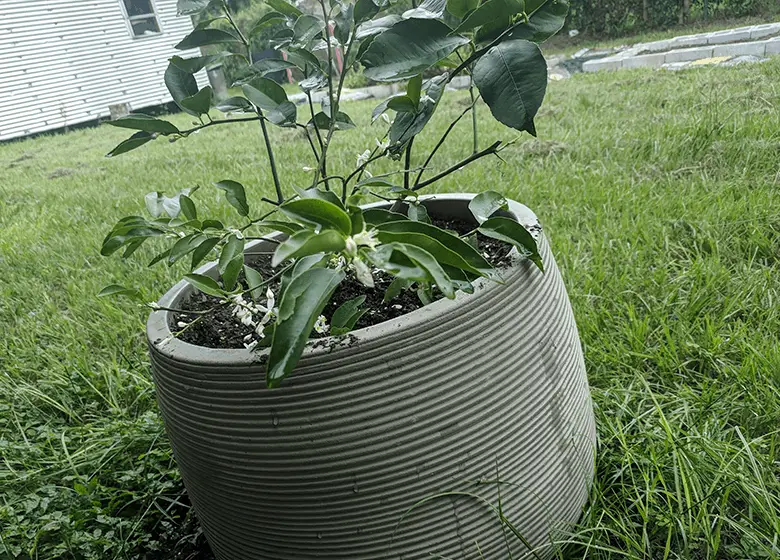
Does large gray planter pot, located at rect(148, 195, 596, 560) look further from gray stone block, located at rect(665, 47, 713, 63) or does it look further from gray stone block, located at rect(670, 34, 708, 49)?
gray stone block, located at rect(670, 34, 708, 49)

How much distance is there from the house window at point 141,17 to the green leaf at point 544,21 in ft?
40.8

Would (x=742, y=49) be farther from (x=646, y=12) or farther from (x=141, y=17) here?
(x=141, y=17)

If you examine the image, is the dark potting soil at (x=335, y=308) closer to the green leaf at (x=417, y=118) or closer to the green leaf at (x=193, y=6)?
the green leaf at (x=417, y=118)

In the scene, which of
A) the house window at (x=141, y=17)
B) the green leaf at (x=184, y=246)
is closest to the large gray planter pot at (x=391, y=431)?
the green leaf at (x=184, y=246)

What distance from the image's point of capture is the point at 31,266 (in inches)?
104

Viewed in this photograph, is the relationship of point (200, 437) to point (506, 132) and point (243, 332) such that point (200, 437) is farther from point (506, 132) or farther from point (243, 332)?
point (506, 132)

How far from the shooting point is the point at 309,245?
0.48 m

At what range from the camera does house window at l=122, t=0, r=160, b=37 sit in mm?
11180

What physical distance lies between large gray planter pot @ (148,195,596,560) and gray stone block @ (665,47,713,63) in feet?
20.7

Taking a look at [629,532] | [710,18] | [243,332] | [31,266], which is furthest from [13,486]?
[710,18]

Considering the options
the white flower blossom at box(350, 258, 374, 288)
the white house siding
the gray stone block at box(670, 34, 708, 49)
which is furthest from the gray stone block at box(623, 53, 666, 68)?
the white house siding

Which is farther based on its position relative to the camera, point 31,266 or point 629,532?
point 31,266

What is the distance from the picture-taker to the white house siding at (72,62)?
383 inches

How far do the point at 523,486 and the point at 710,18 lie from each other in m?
10.9
